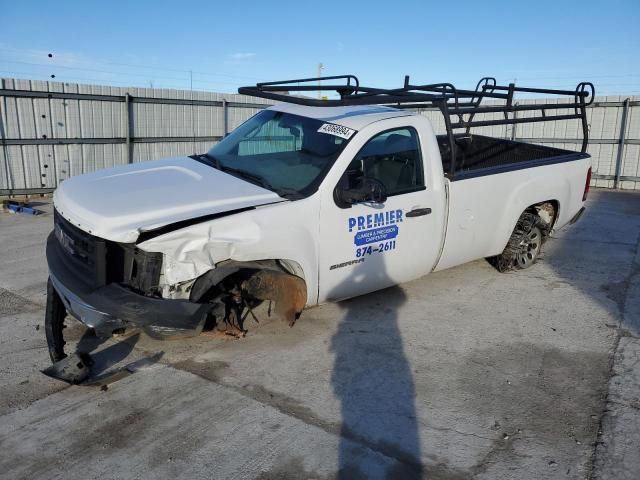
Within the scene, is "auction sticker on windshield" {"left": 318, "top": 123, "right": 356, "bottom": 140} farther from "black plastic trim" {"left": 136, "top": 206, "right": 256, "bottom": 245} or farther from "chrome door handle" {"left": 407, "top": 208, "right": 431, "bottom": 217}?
"black plastic trim" {"left": 136, "top": 206, "right": 256, "bottom": 245}

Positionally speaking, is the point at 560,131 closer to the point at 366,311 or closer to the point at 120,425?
the point at 366,311

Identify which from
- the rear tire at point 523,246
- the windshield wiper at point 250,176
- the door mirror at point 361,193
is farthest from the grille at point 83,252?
the rear tire at point 523,246

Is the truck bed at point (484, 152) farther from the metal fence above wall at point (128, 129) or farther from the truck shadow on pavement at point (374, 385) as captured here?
the metal fence above wall at point (128, 129)

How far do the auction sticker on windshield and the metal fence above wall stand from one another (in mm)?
8290

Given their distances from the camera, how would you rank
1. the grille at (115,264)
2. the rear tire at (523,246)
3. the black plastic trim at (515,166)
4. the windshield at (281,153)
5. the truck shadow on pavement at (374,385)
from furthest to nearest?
the rear tire at (523,246) → the black plastic trim at (515,166) → the windshield at (281,153) → the grille at (115,264) → the truck shadow on pavement at (374,385)

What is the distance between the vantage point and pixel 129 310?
340 cm

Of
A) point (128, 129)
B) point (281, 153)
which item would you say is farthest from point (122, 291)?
point (128, 129)

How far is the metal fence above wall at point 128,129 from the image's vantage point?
1047cm

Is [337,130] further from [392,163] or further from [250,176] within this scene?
[250,176]

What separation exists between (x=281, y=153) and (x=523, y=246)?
326 centimetres

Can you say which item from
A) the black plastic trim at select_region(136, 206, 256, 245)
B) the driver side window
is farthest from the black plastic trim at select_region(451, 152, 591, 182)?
the black plastic trim at select_region(136, 206, 256, 245)

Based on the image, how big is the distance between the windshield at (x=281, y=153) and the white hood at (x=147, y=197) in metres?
0.20

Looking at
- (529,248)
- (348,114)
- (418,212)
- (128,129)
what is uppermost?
(348,114)

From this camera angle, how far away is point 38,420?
3.27m
